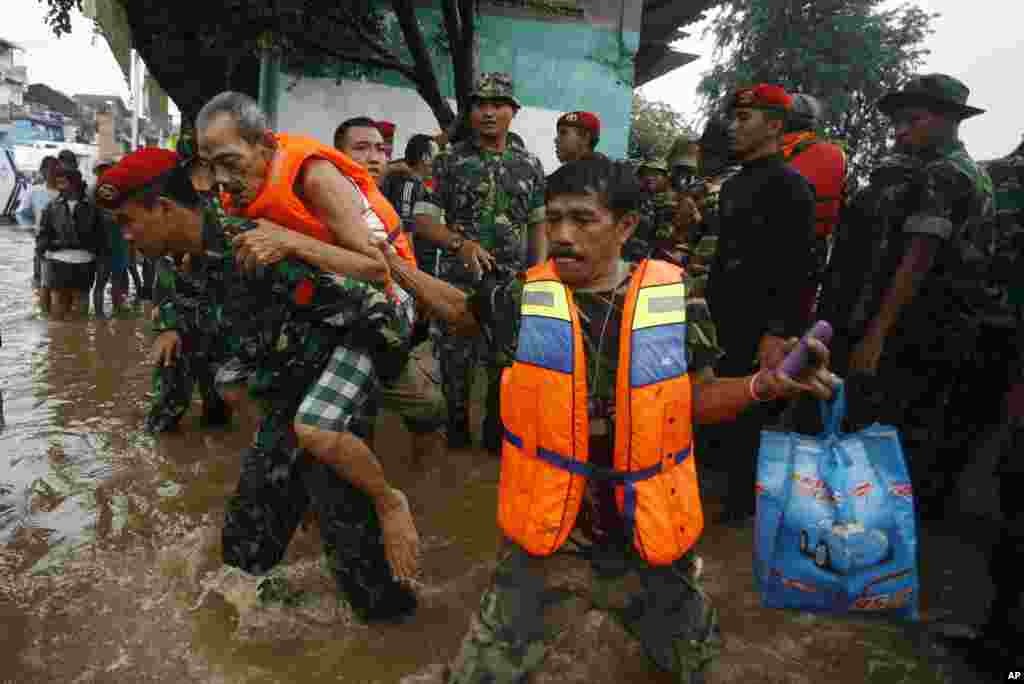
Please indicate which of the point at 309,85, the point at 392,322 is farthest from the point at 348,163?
the point at 309,85

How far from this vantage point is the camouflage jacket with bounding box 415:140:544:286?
4.23 metres

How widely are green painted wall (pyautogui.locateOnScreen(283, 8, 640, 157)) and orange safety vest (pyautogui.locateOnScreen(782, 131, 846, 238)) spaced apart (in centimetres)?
746

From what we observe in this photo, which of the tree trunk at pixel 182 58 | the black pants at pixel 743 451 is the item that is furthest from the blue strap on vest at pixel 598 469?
the tree trunk at pixel 182 58

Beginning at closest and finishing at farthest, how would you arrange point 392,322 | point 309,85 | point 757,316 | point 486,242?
point 392,322, point 757,316, point 486,242, point 309,85

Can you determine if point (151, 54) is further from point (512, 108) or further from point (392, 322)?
point (392, 322)

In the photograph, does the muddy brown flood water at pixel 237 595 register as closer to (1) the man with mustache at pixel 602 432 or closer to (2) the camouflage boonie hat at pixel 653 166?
(1) the man with mustache at pixel 602 432

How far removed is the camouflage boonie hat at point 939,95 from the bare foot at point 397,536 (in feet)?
9.65

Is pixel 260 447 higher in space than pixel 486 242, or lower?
lower

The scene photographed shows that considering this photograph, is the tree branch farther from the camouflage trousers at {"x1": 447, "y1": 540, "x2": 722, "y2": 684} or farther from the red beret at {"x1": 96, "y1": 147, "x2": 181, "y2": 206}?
the camouflage trousers at {"x1": 447, "y1": 540, "x2": 722, "y2": 684}

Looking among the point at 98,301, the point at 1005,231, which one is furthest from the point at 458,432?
the point at 98,301

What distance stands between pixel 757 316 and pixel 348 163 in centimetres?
205

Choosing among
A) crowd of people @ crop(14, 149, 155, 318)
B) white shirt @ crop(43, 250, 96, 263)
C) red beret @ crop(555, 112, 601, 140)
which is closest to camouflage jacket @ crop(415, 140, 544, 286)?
red beret @ crop(555, 112, 601, 140)

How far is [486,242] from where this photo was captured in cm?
429

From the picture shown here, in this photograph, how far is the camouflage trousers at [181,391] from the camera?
15.0 ft
